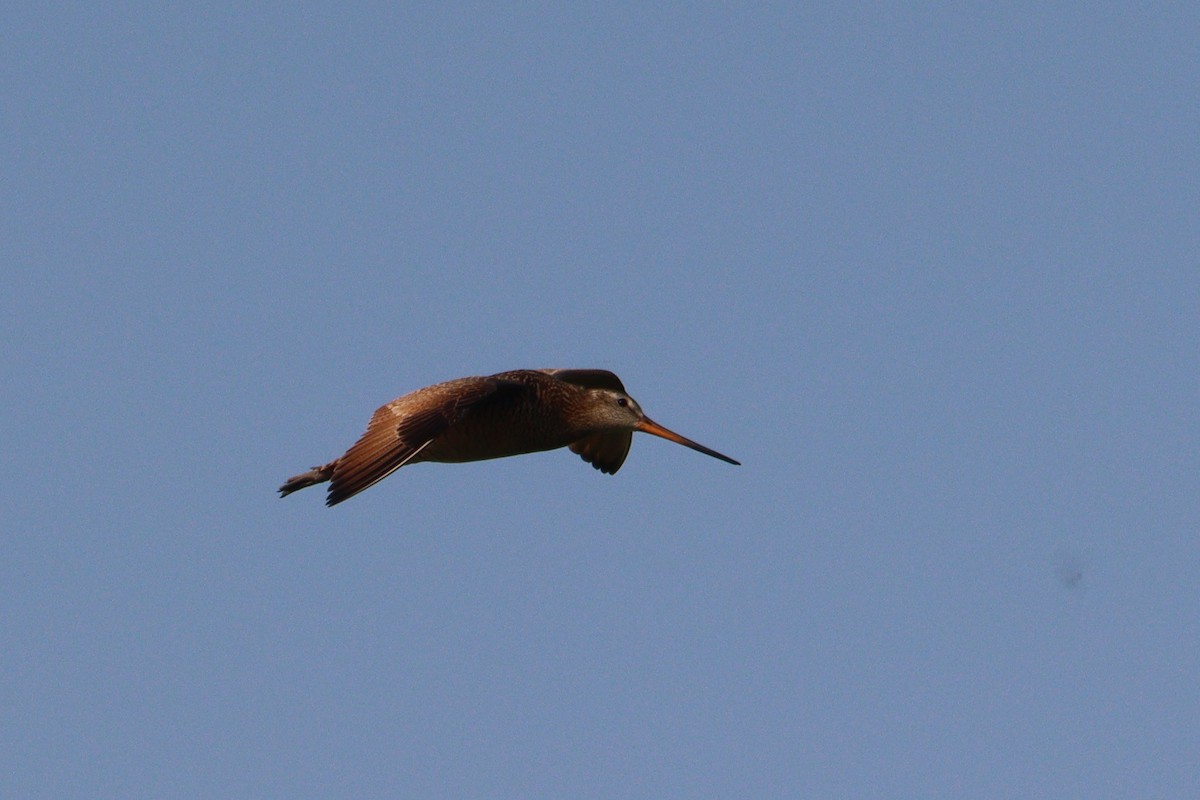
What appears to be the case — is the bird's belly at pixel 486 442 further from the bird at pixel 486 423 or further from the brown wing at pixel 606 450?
the brown wing at pixel 606 450

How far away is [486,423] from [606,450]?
3641 mm

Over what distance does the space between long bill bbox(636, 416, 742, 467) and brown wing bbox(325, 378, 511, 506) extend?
258 centimetres

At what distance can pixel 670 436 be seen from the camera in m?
24.7

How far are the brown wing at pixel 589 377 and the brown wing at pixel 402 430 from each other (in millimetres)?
1494

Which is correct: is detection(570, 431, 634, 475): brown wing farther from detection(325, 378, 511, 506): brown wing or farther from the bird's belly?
detection(325, 378, 511, 506): brown wing

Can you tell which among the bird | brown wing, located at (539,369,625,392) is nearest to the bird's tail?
the bird

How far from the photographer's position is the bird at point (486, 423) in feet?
68.7

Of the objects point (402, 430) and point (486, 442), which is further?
point (486, 442)

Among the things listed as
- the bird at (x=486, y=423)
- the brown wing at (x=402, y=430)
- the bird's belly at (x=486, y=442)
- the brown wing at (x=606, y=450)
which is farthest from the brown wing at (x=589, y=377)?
the brown wing at (x=606, y=450)

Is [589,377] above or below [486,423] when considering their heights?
above

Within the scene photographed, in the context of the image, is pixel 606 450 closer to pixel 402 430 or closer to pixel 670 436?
pixel 670 436

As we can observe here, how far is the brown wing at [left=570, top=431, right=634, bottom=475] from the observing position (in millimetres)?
25969

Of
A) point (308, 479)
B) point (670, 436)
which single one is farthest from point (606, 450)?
point (308, 479)

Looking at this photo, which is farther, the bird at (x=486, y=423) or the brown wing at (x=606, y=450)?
the brown wing at (x=606, y=450)
